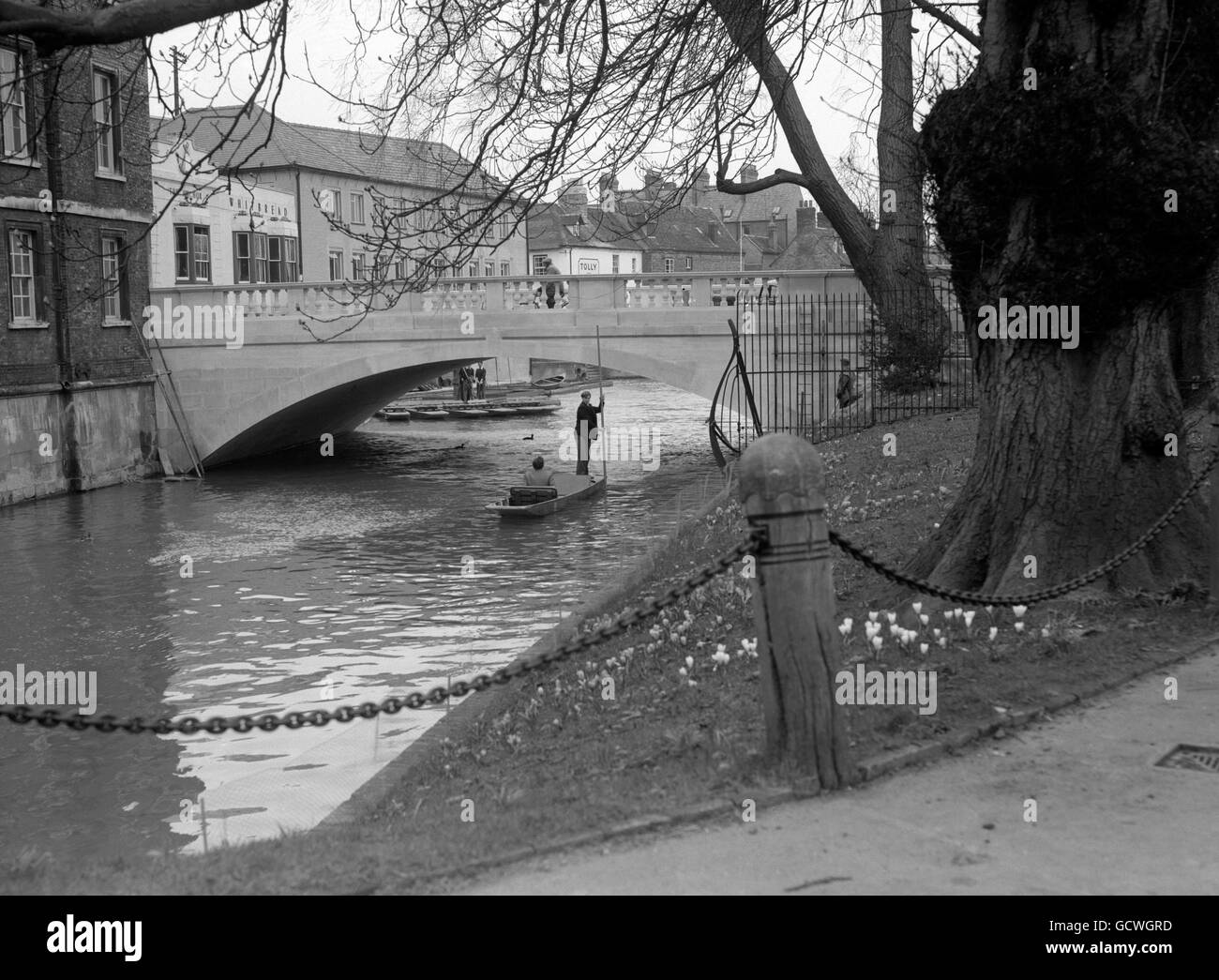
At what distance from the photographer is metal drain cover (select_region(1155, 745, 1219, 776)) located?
544cm

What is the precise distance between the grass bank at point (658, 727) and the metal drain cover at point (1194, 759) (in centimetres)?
69

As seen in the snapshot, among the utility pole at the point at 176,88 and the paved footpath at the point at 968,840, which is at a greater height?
the utility pole at the point at 176,88

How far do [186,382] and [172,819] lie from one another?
24518 mm

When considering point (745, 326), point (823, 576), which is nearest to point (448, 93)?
point (823, 576)

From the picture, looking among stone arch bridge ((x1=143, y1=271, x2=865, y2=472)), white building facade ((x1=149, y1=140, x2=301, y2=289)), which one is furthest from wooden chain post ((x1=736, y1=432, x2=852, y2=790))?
white building facade ((x1=149, y1=140, x2=301, y2=289))

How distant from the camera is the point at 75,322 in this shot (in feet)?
91.0

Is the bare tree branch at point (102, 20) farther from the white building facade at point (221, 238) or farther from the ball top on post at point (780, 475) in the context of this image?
the white building facade at point (221, 238)

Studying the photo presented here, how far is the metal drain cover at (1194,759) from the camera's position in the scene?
17.8 ft

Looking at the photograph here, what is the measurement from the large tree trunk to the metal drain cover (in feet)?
6.86

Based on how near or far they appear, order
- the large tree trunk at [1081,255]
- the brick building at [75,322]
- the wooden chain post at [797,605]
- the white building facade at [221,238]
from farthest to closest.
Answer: the white building facade at [221,238] → the brick building at [75,322] → the large tree trunk at [1081,255] → the wooden chain post at [797,605]

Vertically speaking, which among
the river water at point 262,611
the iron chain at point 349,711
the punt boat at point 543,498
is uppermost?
the iron chain at point 349,711

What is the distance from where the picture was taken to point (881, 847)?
4.59 m

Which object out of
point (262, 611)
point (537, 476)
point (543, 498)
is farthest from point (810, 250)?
point (262, 611)

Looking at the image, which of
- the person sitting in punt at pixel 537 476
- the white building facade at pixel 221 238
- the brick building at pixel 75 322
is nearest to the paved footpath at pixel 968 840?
the person sitting in punt at pixel 537 476
